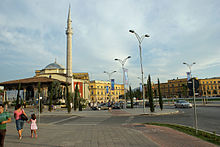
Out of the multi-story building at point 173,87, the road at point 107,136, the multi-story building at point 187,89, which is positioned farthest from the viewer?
the multi-story building at point 173,87

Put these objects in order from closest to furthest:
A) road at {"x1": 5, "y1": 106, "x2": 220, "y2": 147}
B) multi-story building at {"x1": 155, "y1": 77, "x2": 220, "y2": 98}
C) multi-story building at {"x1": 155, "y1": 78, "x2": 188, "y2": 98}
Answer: road at {"x1": 5, "y1": 106, "x2": 220, "y2": 147} → multi-story building at {"x1": 155, "y1": 77, "x2": 220, "y2": 98} → multi-story building at {"x1": 155, "y1": 78, "x2": 188, "y2": 98}

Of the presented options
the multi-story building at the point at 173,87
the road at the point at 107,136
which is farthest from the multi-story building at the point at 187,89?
the road at the point at 107,136

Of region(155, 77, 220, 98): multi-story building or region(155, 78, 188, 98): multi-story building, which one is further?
region(155, 78, 188, 98): multi-story building

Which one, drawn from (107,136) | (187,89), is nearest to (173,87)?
(187,89)

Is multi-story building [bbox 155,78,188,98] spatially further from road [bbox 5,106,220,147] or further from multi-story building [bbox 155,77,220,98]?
road [bbox 5,106,220,147]

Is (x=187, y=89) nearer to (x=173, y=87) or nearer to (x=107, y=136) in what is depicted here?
(x=173, y=87)

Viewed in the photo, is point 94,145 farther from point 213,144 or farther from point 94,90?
point 94,90

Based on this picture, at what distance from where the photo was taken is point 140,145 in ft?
22.5

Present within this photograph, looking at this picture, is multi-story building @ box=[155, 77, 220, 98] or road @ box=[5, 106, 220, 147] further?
multi-story building @ box=[155, 77, 220, 98]

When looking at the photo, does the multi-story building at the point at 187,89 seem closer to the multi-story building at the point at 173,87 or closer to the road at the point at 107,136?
the multi-story building at the point at 173,87

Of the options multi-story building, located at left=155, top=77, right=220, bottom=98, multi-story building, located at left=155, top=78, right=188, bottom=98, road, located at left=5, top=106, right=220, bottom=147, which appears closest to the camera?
road, located at left=5, top=106, right=220, bottom=147

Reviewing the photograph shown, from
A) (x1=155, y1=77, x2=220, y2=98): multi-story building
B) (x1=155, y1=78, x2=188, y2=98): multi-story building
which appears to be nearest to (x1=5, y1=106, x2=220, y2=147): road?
(x1=155, y1=77, x2=220, y2=98): multi-story building

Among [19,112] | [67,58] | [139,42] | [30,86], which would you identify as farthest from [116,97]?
[19,112]

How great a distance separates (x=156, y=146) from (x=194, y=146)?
1410 mm
